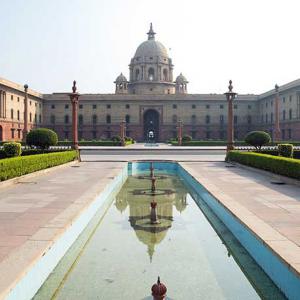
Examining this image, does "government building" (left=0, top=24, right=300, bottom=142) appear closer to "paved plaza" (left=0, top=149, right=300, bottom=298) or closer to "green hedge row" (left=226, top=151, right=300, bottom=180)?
"green hedge row" (left=226, top=151, right=300, bottom=180)

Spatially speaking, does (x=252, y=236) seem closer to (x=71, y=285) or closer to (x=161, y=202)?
(x=71, y=285)

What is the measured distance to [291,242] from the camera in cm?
557

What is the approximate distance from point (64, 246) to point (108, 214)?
3133 millimetres

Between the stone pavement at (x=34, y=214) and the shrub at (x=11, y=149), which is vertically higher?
the shrub at (x=11, y=149)

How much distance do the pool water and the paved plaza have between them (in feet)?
1.42

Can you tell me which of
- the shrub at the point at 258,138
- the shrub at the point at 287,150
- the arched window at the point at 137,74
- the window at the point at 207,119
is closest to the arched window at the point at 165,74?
the arched window at the point at 137,74

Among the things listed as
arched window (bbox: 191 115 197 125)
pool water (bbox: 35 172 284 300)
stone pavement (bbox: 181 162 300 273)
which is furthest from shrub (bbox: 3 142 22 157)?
arched window (bbox: 191 115 197 125)

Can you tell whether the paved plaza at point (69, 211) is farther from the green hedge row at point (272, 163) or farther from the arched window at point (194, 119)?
the arched window at point (194, 119)

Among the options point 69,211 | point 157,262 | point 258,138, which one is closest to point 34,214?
point 69,211

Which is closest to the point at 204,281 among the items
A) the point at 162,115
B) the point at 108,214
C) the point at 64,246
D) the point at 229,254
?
the point at 229,254

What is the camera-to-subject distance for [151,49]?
75938mm

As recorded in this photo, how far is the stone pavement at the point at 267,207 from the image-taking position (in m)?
5.49

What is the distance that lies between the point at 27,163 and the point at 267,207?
887cm

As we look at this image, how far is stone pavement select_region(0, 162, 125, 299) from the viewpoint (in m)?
4.82
